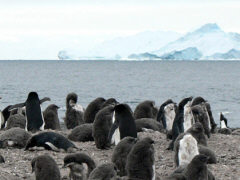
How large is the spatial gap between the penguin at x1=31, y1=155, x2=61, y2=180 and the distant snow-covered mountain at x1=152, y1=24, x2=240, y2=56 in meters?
134

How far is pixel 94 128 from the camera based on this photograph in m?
11.6

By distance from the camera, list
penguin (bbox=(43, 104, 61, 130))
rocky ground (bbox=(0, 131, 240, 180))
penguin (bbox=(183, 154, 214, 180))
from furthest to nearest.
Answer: penguin (bbox=(43, 104, 61, 130))
rocky ground (bbox=(0, 131, 240, 180))
penguin (bbox=(183, 154, 214, 180))

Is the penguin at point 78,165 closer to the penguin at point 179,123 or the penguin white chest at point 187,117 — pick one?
the penguin at point 179,123

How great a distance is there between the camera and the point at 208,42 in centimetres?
14612

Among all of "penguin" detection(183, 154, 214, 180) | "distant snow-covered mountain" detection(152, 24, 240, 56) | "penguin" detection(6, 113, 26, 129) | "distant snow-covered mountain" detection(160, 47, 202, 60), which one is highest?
"distant snow-covered mountain" detection(152, 24, 240, 56)

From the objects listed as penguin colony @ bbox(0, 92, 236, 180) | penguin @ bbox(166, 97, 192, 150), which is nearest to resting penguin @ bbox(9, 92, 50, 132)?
penguin colony @ bbox(0, 92, 236, 180)

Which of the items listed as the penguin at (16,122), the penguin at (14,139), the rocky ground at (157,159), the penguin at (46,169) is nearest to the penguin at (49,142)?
the rocky ground at (157,159)

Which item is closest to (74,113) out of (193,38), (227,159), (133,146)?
(227,159)

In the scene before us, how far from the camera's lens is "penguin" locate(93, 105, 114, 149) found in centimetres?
1152

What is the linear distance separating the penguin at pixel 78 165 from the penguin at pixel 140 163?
1.74 feet

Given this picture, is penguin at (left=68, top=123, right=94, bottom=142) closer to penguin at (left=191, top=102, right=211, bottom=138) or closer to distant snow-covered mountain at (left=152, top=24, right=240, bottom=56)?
penguin at (left=191, top=102, right=211, bottom=138)

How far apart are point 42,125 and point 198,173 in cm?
721

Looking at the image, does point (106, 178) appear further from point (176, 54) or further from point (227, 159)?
point (176, 54)

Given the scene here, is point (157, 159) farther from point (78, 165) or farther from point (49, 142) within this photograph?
point (78, 165)
